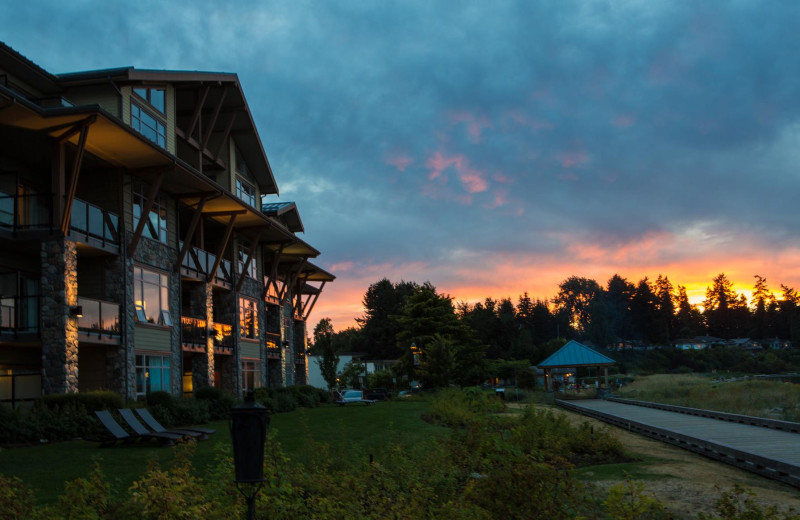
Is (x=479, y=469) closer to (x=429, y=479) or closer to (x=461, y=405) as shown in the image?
(x=429, y=479)

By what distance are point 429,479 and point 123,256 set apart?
56.6 feet

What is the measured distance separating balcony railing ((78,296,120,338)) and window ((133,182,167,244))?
350 cm

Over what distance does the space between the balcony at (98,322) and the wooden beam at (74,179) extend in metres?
2.41

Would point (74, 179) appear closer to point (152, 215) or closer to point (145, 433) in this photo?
point (152, 215)

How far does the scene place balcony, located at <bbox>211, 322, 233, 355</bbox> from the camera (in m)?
31.0

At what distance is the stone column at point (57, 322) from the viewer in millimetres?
19625

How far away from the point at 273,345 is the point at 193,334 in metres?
10.4

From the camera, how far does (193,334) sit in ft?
94.1

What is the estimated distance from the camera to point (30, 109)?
17453 mm

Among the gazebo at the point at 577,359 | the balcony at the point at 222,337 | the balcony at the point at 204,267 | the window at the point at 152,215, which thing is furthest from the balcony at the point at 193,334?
the gazebo at the point at 577,359

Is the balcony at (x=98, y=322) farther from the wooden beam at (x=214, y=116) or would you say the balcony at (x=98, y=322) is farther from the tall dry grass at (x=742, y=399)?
the tall dry grass at (x=742, y=399)

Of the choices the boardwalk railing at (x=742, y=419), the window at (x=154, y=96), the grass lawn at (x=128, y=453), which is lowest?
the boardwalk railing at (x=742, y=419)

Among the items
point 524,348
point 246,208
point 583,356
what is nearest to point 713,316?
point 524,348

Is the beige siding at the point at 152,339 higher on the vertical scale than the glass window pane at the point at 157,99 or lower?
lower
